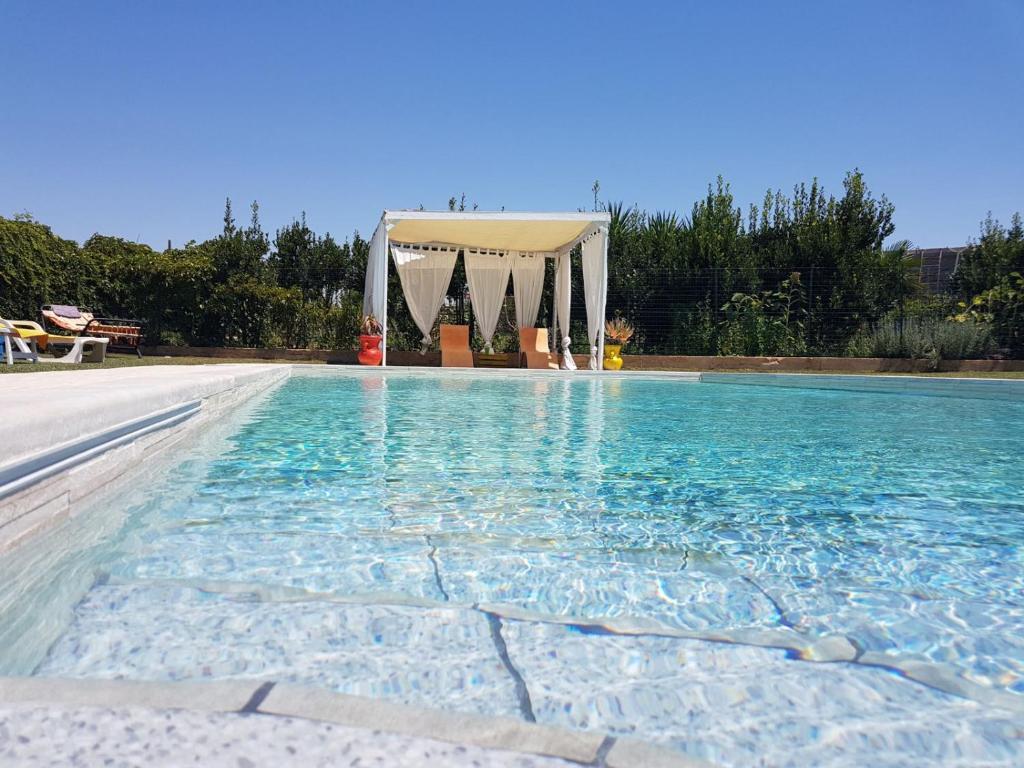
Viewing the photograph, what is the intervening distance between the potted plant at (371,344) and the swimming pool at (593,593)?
30.6ft

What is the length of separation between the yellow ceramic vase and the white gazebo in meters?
0.42

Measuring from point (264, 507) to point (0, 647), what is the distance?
53.1 inches

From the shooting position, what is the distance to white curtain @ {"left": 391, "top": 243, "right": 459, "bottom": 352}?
1459cm

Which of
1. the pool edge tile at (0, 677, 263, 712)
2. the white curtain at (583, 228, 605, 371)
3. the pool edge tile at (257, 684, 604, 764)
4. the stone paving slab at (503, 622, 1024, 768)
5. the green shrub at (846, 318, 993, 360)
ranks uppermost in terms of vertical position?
the white curtain at (583, 228, 605, 371)

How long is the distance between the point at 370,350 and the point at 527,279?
3877 mm

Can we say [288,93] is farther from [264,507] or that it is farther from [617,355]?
[264,507]

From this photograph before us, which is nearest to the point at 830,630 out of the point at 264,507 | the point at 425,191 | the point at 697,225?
the point at 264,507

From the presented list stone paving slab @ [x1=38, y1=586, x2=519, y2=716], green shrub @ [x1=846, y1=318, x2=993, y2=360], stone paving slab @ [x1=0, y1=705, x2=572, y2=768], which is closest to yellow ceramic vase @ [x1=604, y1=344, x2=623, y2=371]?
green shrub @ [x1=846, y1=318, x2=993, y2=360]

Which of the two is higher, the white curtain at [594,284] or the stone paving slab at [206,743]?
the white curtain at [594,284]

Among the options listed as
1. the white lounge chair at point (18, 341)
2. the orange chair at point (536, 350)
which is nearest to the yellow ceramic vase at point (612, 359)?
the orange chair at point (536, 350)

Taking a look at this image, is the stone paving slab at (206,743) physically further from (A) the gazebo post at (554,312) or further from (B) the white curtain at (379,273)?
(A) the gazebo post at (554,312)

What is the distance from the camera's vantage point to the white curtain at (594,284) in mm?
13008

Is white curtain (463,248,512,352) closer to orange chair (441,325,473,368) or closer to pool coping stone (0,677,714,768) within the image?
orange chair (441,325,473,368)

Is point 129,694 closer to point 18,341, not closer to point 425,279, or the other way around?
point 18,341
